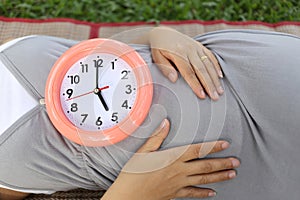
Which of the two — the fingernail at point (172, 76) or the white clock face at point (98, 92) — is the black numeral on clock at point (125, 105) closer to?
the white clock face at point (98, 92)

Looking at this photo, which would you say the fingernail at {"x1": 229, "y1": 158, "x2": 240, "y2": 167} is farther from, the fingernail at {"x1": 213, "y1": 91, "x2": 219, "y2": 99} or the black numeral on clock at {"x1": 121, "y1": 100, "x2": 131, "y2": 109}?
the black numeral on clock at {"x1": 121, "y1": 100, "x2": 131, "y2": 109}

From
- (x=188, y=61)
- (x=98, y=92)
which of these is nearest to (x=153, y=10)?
(x=188, y=61)

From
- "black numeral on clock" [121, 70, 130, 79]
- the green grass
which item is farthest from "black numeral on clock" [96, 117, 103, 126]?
the green grass

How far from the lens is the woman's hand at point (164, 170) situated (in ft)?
2.90

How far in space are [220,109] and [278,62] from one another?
17 cm

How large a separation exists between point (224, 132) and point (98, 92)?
0.28m

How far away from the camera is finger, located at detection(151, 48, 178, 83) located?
0.90 m

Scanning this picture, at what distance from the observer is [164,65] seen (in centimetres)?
Answer: 92

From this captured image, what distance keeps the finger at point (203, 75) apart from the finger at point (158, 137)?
0.38 feet

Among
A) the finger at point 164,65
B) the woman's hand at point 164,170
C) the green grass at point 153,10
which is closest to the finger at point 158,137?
the woman's hand at point 164,170

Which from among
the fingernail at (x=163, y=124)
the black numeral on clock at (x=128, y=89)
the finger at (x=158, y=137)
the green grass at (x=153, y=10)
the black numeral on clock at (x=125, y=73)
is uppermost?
the green grass at (x=153, y=10)

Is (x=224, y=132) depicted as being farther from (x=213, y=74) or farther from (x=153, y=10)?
(x=153, y=10)

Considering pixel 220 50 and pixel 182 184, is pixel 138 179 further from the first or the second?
pixel 220 50

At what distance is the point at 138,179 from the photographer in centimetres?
89
